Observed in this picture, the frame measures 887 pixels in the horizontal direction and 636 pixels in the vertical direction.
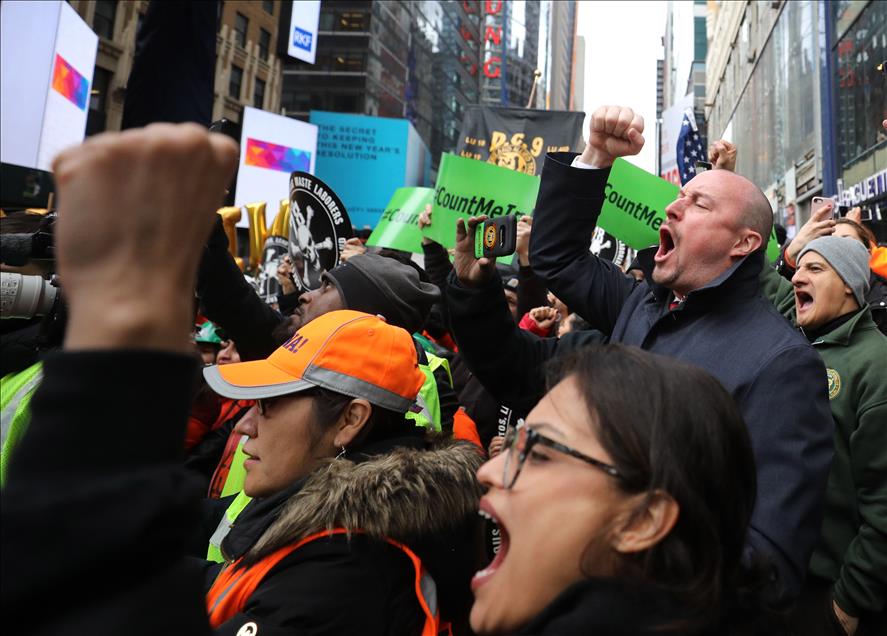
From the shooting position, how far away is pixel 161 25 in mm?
3861

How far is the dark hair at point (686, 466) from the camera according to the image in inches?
46.8

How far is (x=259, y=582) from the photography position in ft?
5.35

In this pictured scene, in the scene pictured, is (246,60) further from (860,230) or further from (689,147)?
(860,230)

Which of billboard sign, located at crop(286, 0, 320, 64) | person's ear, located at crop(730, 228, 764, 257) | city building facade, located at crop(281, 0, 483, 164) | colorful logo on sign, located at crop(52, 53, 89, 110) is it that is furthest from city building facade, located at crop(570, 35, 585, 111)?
person's ear, located at crop(730, 228, 764, 257)

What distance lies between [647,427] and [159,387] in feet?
2.67

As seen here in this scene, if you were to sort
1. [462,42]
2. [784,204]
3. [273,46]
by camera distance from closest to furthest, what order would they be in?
[784,204] → [273,46] → [462,42]

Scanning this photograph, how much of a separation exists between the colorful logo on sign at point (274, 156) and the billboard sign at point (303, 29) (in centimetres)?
534

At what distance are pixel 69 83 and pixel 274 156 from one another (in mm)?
14535

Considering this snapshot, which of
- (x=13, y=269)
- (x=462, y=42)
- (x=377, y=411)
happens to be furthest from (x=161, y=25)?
(x=462, y=42)

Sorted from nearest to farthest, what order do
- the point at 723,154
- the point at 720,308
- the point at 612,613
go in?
1. the point at 612,613
2. the point at 720,308
3. the point at 723,154

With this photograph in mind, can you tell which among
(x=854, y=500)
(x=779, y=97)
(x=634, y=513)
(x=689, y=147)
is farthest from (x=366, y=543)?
(x=779, y=97)

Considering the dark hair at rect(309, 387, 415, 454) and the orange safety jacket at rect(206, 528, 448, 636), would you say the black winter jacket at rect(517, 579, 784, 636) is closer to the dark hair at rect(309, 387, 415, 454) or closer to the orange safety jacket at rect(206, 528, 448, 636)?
the orange safety jacket at rect(206, 528, 448, 636)

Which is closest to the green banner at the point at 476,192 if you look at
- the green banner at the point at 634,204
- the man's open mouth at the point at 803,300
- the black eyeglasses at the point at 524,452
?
the green banner at the point at 634,204

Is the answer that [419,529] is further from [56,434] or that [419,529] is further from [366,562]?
[56,434]
